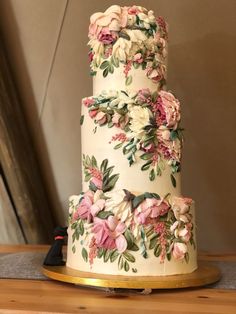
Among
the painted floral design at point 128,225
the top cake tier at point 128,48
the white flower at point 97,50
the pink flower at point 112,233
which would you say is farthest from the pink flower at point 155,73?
the pink flower at point 112,233

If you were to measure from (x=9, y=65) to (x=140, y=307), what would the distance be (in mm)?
1119

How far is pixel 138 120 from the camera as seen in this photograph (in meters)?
1.09

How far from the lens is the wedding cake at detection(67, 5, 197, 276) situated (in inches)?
40.9

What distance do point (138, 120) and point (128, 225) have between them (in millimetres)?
218

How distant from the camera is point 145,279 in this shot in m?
0.99

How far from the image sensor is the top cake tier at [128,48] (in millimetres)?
1135

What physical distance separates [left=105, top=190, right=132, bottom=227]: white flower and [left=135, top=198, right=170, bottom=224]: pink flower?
0.7 inches

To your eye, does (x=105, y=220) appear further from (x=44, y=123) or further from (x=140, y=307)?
(x=44, y=123)

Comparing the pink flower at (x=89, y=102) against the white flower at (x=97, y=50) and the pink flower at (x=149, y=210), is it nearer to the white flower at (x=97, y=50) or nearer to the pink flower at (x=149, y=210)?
the white flower at (x=97, y=50)

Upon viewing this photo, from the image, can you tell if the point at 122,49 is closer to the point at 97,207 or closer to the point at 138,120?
the point at 138,120

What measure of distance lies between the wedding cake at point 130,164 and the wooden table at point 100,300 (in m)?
0.06

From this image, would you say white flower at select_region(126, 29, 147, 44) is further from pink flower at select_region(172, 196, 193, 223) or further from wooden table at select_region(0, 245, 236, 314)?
wooden table at select_region(0, 245, 236, 314)

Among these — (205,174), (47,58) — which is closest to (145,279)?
(205,174)

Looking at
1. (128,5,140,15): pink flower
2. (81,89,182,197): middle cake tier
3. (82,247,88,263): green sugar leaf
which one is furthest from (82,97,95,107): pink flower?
(82,247,88,263): green sugar leaf
